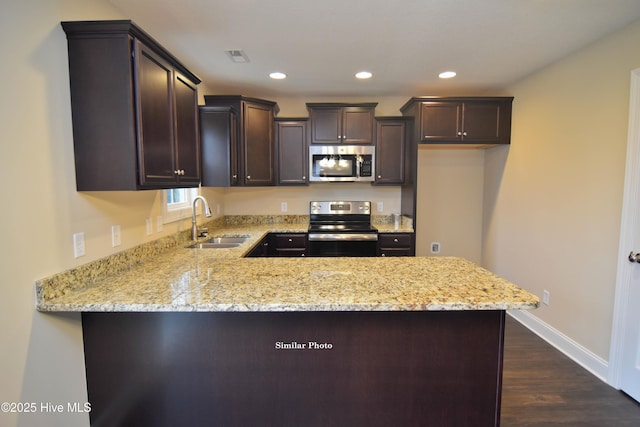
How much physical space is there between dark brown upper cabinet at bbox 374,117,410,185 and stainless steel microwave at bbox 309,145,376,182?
11 cm

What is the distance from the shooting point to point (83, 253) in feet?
4.92

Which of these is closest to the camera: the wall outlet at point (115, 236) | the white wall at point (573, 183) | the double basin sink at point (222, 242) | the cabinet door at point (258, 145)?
the wall outlet at point (115, 236)

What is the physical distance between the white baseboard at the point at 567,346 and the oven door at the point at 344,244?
5.51 ft

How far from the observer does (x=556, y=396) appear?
79.0 inches

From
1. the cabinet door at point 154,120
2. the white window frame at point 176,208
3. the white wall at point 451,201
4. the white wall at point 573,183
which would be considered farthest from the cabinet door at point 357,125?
the cabinet door at point 154,120

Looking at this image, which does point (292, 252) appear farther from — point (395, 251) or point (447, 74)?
point (447, 74)

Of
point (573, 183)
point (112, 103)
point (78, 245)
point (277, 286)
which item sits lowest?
point (277, 286)

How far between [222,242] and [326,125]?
5.86 feet

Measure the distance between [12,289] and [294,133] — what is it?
2.83 meters

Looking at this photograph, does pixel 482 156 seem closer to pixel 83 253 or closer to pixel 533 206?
pixel 533 206

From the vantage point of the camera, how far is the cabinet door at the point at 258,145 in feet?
10.6

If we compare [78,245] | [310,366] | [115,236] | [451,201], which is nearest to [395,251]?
[451,201]

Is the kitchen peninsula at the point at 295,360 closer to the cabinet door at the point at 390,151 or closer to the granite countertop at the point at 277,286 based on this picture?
the granite countertop at the point at 277,286

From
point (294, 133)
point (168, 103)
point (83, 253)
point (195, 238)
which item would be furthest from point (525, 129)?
point (83, 253)
